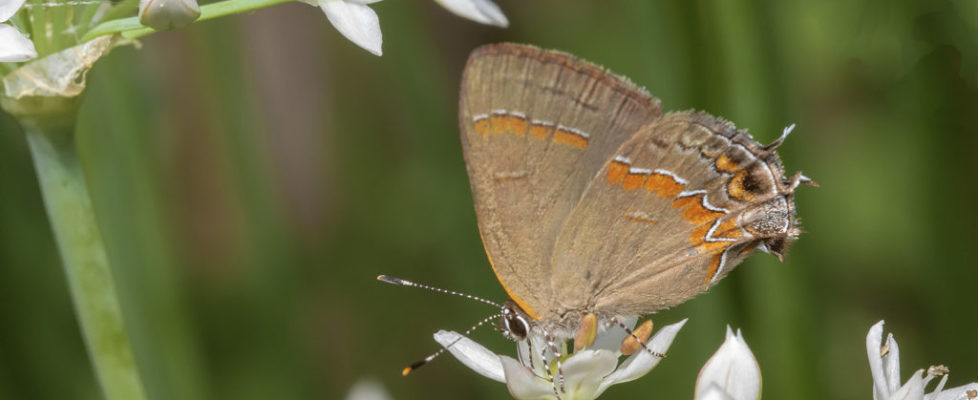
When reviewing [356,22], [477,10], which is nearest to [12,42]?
[356,22]

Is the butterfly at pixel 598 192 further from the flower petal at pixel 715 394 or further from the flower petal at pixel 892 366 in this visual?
the flower petal at pixel 715 394

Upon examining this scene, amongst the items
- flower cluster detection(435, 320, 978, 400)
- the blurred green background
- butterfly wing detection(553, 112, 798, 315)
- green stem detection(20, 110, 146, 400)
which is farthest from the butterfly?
green stem detection(20, 110, 146, 400)

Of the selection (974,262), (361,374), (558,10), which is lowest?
(361,374)

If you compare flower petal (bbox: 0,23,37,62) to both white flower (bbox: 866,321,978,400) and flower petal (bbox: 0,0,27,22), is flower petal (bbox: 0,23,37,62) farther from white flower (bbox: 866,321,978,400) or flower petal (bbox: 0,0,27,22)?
white flower (bbox: 866,321,978,400)

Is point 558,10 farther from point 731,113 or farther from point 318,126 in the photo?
point 731,113

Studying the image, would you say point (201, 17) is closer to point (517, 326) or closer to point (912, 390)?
point (517, 326)

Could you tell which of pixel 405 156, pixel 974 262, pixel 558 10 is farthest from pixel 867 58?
pixel 405 156

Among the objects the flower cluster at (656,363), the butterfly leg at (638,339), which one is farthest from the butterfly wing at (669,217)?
the butterfly leg at (638,339)
